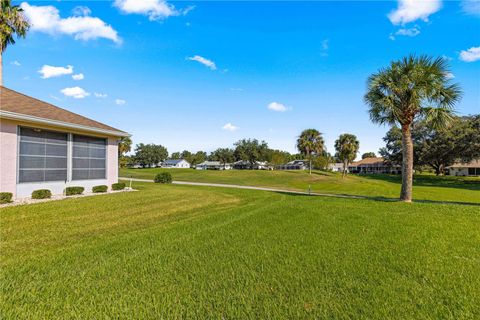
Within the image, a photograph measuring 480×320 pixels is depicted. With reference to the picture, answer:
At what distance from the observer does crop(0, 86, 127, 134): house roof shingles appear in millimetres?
12138

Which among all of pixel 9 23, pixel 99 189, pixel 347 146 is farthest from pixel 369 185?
pixel 9 23

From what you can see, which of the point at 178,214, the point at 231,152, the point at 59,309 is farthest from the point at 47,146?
the point at 231,152

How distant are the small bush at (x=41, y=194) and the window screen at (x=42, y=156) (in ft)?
3.47

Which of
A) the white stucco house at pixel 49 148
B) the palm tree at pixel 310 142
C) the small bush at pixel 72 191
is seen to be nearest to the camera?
the white stucco house at pixel 49 148

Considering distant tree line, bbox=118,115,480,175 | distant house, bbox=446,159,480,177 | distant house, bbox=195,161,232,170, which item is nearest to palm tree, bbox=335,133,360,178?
distant tree line, bbox=118,115,480,175

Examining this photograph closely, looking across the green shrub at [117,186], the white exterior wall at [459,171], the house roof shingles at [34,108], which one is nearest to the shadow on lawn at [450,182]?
the white exterior wall at [459,171]

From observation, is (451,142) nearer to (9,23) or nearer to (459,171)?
(459,171)

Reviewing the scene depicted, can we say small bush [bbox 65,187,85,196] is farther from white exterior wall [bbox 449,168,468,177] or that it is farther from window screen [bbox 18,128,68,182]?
white exterior wall [bbox 449,168,468,177]

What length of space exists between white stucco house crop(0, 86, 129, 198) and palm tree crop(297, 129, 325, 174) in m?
39.3

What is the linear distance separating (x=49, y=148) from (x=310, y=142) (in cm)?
4426

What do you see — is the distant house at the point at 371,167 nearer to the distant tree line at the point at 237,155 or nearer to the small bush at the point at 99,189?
the distant tree line at the point at 237,155

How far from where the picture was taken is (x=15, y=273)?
163 inches

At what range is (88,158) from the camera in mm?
15492

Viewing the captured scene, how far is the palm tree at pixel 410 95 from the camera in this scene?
13.0m
